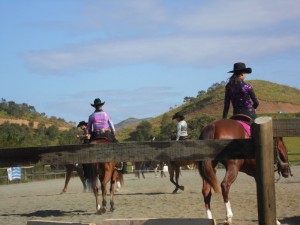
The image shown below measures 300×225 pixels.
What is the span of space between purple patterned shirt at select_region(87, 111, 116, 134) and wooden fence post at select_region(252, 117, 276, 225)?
7729 mm

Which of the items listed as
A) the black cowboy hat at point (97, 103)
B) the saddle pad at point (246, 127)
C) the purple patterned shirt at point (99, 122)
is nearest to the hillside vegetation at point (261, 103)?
the black cowboy hat at point (97, 103)

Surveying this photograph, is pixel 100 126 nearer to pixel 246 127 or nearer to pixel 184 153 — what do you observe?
pixel 246 127

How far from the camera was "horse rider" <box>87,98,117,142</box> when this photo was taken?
12.7 m

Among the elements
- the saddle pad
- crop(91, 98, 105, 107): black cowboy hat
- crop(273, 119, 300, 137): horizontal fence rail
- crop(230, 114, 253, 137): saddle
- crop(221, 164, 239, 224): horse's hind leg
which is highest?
crop(91, 98, 105, 107): black cowboy hat

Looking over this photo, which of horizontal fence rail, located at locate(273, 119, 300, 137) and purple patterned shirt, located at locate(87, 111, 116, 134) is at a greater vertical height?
purple patterned shirt, located at locate(87, 111, 116, 134)

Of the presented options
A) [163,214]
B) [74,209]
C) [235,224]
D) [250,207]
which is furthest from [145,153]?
[74,209]

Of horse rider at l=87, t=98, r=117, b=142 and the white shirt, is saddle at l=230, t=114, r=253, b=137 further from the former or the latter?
the white shirt

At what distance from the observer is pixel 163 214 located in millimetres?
11078

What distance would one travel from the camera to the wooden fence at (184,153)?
528 centimetres

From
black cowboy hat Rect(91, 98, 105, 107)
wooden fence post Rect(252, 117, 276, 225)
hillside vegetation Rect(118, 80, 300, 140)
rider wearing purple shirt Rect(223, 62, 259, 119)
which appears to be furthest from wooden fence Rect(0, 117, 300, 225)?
hillside vegetation Rect(118, 80, 300, 140)

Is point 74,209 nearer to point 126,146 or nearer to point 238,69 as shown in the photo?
point 238,69

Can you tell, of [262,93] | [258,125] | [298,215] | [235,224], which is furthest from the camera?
[262,93]

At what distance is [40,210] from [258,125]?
9.57m

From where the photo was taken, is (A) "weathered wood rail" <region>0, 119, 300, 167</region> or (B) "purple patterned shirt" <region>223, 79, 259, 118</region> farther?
(B) "purple patterned shirt" <region>223, 79, 259, 118</region>
